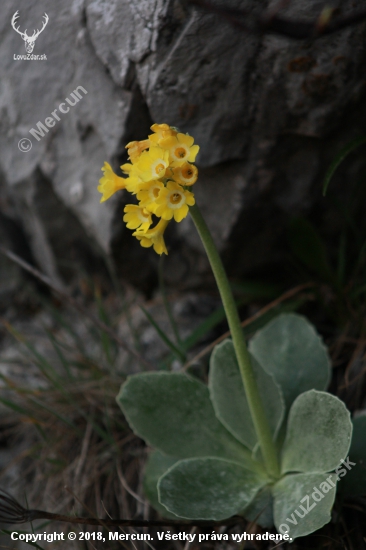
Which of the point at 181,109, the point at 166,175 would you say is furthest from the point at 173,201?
the point at 181,109

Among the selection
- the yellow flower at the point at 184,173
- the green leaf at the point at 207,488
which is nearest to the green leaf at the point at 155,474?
the green leaf at the point at 207,488

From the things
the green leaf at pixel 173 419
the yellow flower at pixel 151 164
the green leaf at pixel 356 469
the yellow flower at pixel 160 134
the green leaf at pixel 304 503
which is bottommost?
the green leaf at pixel 304 503

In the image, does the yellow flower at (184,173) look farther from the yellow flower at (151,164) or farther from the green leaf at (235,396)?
the green leaf at (235,396)

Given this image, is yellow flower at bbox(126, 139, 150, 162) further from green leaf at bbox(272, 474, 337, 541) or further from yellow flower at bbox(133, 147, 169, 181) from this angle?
green leaf at bbox(272, 474, 337, 541)

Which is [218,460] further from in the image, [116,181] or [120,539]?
[116,181]

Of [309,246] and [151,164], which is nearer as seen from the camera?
[151,164]

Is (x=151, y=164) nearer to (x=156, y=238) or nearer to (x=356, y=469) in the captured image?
(x=156, y=238)
